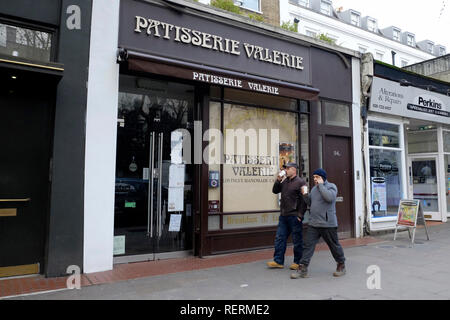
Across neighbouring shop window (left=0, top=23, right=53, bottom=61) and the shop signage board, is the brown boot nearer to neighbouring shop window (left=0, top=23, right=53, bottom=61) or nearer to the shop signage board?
the shop signage board

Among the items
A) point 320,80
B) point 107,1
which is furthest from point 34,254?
point 320,80

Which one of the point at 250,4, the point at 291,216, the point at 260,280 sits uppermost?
the point at 250,4

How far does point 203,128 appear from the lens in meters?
7.20

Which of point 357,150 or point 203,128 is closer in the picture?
point 203,128

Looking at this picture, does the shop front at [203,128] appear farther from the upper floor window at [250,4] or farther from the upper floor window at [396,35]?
the upper floor window at [396,35]

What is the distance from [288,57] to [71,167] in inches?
219

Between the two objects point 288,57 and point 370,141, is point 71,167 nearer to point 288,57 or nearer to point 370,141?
point 288,57

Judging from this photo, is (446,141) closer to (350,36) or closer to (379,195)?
(379,195)

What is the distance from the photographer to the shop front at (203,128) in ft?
21.5

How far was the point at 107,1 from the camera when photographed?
20.3ft

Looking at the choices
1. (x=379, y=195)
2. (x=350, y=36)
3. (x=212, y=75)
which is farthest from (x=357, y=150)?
(x=350, y=36)

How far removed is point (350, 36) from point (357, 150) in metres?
23.2

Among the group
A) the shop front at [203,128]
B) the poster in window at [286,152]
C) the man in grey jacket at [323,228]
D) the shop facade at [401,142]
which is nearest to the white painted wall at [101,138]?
the shop front at [203,128]

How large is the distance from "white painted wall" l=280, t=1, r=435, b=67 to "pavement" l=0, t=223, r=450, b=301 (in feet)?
57.0
